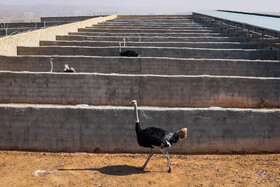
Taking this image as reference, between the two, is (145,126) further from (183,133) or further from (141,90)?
(141,90)

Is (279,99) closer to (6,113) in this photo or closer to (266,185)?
(266,185)

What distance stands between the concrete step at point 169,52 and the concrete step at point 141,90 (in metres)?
5.57

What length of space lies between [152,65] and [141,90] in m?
3.14

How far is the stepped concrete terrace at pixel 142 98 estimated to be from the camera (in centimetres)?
887

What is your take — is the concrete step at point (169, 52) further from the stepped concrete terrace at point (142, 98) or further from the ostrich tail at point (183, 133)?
the ostrich tail at point (183, 133)

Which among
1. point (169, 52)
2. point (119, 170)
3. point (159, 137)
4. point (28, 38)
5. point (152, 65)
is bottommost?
point (119, 170)

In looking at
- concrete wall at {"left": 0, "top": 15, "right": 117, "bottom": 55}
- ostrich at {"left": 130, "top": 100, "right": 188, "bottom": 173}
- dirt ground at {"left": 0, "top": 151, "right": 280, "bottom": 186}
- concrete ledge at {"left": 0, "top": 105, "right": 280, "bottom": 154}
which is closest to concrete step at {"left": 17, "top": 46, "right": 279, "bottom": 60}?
concrete wall at {"left": 0, "top": 15, "right": 117, "bottom": 55}

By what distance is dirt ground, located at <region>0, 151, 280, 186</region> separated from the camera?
727 centimetres

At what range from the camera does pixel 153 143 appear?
24.5ft

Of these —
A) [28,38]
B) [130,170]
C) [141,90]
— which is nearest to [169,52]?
[141,90]

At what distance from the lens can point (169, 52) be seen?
60.8 ft

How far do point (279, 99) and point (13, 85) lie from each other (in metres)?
11.1

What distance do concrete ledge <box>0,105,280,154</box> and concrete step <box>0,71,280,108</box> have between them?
4313 mm

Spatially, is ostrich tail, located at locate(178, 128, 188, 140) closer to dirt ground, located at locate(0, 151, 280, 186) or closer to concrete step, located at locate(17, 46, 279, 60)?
dirt ground, located at locate(0, 151, 280, 186)
